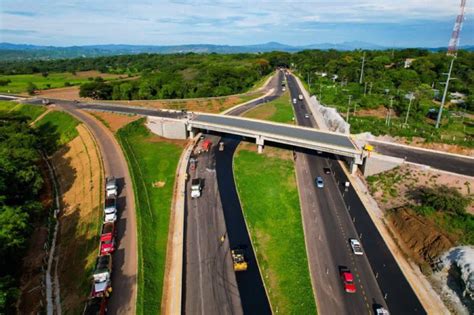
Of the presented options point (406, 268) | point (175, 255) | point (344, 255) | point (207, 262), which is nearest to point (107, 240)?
point (175, 255)

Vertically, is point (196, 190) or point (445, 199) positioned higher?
point (445, 199)

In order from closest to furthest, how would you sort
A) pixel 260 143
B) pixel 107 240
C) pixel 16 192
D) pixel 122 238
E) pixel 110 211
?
pixel 107 240 → pixel 122 238 → pixel 110 211 → pixel 16 192 → pixel 260 143

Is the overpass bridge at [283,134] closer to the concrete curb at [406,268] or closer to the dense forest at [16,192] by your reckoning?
the concrete curb at [406,268]

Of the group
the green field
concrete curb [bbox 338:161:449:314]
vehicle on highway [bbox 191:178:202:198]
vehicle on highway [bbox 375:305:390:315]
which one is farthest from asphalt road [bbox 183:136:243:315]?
the green field

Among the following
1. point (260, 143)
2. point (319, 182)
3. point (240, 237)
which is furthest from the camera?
point (260, 143)

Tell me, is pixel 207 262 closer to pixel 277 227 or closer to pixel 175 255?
pixel 175 255

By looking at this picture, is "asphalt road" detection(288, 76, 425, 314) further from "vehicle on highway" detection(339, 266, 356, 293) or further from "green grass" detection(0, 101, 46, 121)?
"green grass" detection(0, 101, 46, 121)

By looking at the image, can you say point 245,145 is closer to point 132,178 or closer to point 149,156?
point 149,156
